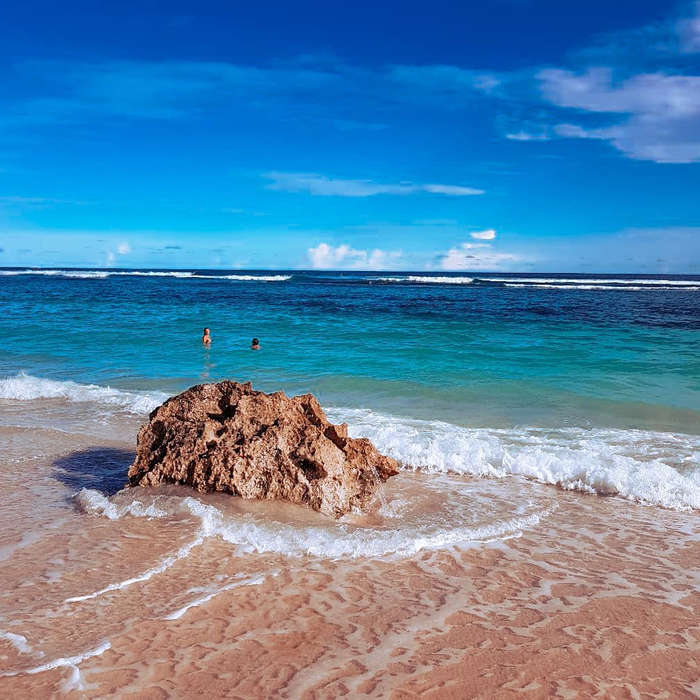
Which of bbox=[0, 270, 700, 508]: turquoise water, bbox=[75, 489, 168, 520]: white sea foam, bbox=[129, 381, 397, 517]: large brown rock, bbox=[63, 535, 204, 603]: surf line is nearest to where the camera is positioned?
bbox=[63, 535, 204, 603]: surf line

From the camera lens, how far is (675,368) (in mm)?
13672

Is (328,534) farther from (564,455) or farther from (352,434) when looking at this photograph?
(564,455)

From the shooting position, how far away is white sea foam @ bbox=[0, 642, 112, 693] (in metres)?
2.91

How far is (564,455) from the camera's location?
7.18m

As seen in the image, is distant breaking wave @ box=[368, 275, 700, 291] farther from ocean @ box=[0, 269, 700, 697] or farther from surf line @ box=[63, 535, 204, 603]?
surf line @ box=[63, 535, 204, 603]

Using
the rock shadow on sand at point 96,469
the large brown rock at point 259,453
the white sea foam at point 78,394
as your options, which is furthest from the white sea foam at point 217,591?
the white sea foam at point 78,394

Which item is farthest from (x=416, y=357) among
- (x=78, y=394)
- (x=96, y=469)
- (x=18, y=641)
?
(x=18, y=641)

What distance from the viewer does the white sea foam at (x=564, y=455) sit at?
6.29m

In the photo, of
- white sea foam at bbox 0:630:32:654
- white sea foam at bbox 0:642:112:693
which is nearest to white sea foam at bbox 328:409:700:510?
white sea foam at bbox 0:642:112:693

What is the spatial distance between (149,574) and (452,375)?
953 cm

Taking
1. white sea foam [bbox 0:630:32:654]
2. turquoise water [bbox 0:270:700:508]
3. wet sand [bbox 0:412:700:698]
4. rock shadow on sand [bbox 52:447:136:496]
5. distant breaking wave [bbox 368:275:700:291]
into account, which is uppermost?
distant breaking wave [bbox 368:275:700:291]

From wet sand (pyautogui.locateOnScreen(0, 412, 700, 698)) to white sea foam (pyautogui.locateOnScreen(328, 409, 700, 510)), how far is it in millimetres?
582

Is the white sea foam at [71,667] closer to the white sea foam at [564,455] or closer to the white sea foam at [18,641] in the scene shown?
the white sea foam at [18,641]

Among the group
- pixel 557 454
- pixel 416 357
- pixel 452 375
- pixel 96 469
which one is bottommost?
pixel 96 469
